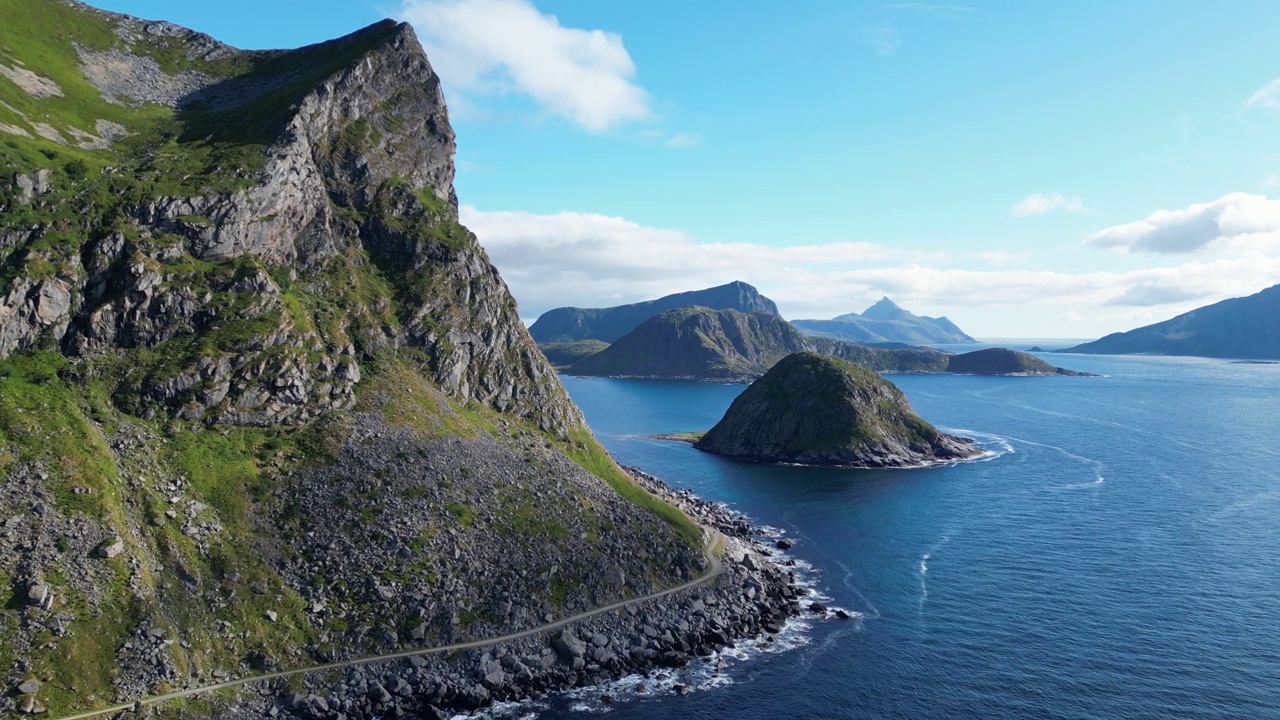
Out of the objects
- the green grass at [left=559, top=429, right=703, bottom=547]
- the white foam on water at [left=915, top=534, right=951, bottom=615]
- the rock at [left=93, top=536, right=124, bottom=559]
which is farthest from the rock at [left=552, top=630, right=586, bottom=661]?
the white foam on water at [left=915, top=534, right=951, bottom=615]

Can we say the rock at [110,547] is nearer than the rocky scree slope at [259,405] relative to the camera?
Yes

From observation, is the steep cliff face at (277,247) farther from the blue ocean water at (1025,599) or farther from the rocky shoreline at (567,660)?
the blue ocean water at (1025,599)

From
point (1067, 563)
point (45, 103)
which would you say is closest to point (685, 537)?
point (1067, 563)

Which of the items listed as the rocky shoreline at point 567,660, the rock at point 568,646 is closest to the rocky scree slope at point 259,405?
the rocky shoreline at point 567,660

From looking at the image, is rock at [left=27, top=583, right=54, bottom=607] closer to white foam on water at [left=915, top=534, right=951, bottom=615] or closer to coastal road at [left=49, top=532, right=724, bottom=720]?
coastal road at [left=49, top=532, right=724, bottom=720]

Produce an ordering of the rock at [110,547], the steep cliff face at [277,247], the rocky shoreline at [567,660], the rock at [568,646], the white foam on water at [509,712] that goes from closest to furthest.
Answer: the rock at [110,547] < the rocky shoreline at [567,660] < the white foam on water at [509,712] < the rock at [568,646] < the steep cliff face at [277,247]

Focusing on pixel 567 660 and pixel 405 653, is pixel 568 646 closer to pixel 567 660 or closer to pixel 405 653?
pixel 567 660
